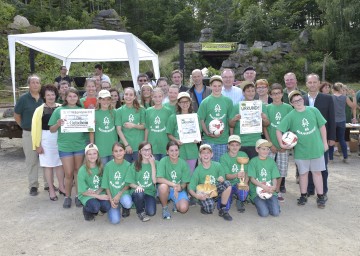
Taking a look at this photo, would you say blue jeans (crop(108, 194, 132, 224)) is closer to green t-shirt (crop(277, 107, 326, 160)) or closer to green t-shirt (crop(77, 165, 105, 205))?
green t-shirt (crop(77, 165, 105, 205))

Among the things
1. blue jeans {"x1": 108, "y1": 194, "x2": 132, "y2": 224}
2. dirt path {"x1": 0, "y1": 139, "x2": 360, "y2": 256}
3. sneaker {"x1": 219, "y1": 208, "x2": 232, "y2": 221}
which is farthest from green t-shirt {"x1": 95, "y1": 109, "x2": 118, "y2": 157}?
sneaker {"x1": 219, "y1": 208, "x2": 232, "y2": 221}

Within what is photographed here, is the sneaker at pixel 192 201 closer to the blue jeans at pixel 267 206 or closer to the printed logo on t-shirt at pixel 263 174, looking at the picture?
the blue jeans at pixel 267 206

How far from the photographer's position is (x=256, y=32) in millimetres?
32312

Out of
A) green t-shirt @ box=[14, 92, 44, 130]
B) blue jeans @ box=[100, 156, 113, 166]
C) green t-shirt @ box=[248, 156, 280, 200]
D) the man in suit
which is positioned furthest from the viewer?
green t-shirt @ box=[14, 92, 44, 130]

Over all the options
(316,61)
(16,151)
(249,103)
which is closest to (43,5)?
(316,61)

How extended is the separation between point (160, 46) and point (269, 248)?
132ft

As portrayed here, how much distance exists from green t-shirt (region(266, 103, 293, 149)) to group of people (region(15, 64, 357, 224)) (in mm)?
15

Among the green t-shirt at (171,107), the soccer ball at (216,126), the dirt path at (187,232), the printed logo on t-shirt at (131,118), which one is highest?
the green t-shirt at (171,107)

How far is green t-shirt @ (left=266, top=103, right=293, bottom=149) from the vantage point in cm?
569

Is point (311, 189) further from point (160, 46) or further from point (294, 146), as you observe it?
point (160, 46)

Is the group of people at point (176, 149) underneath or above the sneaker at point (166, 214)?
above

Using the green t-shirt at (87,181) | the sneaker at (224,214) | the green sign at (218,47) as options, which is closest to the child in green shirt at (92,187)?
the green t-shirt at (87,181)

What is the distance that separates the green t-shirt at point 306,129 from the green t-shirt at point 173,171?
4.99 ft

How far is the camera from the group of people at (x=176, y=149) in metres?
5.11
